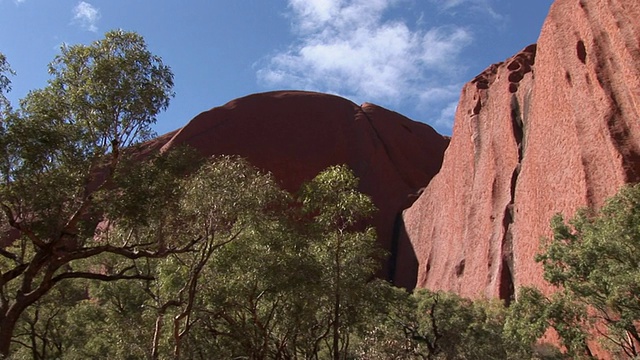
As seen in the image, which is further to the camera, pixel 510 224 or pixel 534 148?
pixel 510 224

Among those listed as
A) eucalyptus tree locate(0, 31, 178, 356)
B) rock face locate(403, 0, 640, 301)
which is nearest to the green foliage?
rock face locate(403, 0, 640, 301)

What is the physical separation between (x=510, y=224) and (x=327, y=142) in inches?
1246

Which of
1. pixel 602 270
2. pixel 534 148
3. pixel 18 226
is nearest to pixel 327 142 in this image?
pixel 534 148

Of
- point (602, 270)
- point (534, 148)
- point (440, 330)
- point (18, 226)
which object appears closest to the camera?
point (18, 226)

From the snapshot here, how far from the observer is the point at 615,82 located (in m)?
23.9

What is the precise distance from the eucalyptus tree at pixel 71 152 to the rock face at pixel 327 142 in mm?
40285

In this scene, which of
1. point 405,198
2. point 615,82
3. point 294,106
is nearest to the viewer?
point 615,82

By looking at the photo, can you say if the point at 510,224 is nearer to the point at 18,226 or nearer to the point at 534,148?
the point at 534,148

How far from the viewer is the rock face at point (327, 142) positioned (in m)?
57.7

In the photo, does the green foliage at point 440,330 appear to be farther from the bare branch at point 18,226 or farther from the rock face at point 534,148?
the bare branch at point 18,226

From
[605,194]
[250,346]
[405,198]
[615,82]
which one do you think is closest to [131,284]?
[250,346]

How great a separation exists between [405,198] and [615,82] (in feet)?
118

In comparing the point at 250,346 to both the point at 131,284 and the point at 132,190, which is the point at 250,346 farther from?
the point at 131,284

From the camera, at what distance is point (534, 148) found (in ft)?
99.6
